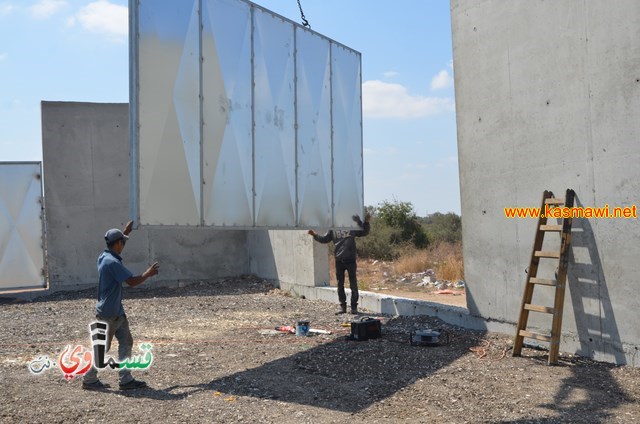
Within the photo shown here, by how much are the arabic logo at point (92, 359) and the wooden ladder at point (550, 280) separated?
4.66m

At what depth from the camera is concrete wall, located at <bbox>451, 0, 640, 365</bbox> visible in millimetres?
6879

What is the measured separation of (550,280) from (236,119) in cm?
442

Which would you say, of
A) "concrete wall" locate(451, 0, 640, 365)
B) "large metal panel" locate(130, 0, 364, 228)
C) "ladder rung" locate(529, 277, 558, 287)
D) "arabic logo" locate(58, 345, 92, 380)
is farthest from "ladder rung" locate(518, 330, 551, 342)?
"arabic logo" locate(58, 345, 92, 380)

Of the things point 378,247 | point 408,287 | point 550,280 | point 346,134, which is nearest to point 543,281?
point 550,280

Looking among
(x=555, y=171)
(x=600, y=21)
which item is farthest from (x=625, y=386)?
(x=600, y=21)

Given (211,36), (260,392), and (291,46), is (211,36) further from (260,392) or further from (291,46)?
(260,392)

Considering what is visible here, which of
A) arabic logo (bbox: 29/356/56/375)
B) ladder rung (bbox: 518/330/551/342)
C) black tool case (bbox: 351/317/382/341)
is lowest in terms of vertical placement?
arabic logo (bbox: 29/356/56/375)

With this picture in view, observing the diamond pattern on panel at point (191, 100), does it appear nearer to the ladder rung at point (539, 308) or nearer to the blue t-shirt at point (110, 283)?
the blue t-shirt at point (110, 283)

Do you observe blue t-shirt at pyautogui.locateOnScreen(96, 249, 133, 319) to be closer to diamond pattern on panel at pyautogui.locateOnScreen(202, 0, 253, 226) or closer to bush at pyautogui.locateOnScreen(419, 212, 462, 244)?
diamond pattern on panel at pyautogui.locateOnScreen(202, 0, 253, 226)

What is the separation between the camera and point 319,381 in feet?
21.9

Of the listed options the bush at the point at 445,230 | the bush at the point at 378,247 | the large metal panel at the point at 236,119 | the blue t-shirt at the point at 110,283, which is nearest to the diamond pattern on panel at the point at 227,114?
the large metal panel at the point at 236,119

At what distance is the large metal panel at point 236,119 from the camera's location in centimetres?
688

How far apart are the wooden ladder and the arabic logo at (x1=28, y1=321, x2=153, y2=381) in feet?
15.3

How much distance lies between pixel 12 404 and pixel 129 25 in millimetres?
4094
